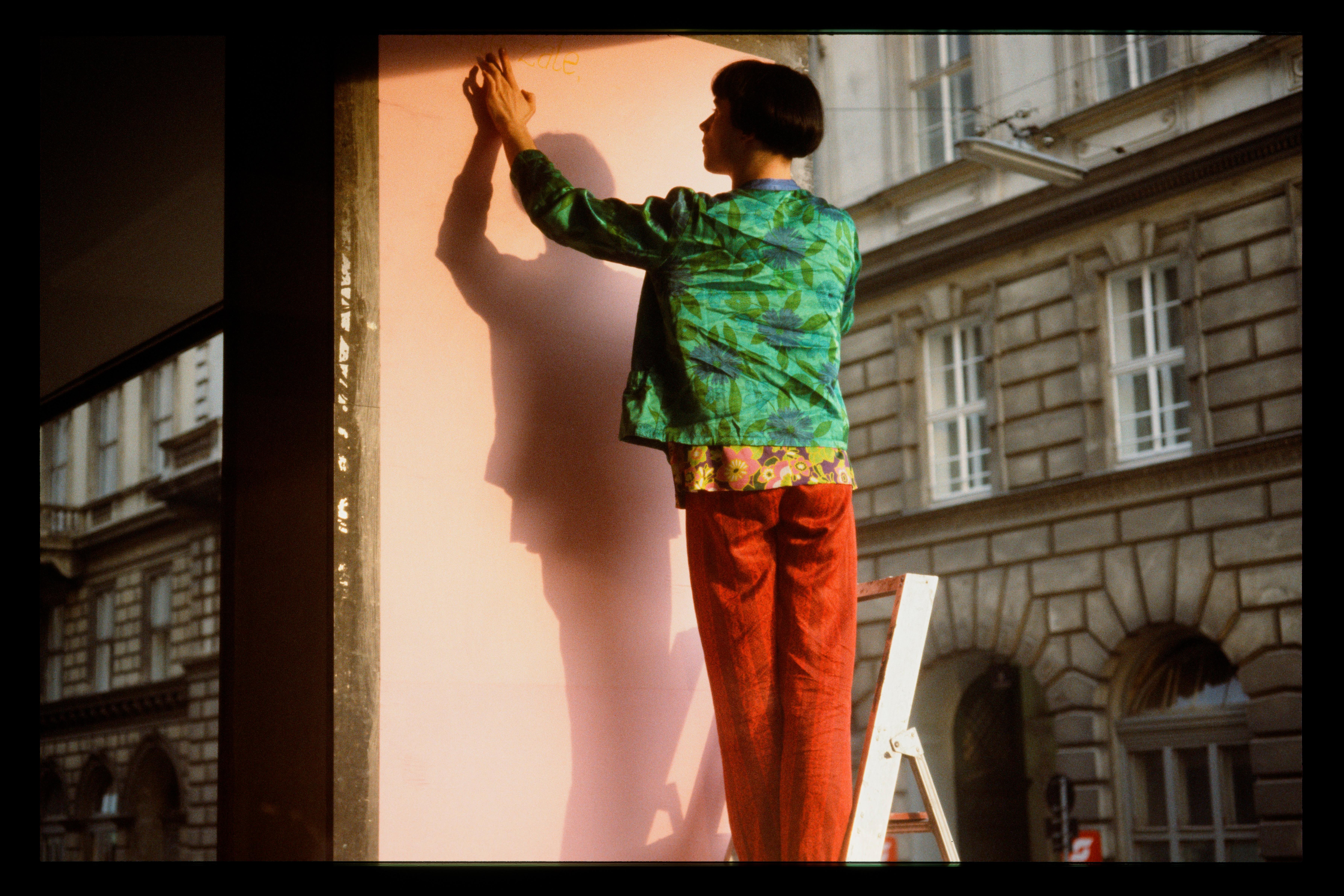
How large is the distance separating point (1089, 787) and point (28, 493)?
10.9 metres

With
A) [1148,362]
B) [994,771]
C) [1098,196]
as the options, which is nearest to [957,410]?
[1148,362]

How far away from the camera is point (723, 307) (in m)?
2.31

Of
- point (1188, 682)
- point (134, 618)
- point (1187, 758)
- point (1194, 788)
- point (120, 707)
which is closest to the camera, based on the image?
point (120, 707)

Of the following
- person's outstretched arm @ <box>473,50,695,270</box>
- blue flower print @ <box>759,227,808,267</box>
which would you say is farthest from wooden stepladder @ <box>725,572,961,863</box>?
person's outstretched arm @ <box>473,50,695,270</box>

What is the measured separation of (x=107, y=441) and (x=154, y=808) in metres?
2.40

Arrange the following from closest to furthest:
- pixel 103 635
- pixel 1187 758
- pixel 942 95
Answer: pixel 103 635
pixel 1187 758
pixel 942 95

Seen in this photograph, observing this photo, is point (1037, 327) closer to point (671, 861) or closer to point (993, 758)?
point (993, 758)

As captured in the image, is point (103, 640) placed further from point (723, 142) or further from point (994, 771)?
point (994, 771)

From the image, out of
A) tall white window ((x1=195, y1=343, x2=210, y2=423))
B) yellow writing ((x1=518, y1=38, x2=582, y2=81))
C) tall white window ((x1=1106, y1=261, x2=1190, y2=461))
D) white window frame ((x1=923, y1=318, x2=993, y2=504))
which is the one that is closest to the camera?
yellow writing ((x1=518, y1=38, x2=582, y2=81))

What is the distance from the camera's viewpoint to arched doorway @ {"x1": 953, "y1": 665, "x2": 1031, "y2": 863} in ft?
41.5

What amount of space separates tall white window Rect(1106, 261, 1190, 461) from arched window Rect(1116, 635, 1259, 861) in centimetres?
168

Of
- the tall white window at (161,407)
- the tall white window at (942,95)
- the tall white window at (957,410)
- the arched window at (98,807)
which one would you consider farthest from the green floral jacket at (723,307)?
the tall white window at (942,95)

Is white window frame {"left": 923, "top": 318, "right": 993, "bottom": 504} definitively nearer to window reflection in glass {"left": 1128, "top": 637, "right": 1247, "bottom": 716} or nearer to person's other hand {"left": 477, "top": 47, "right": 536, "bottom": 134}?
window reflection in glass {"left": 1128, "top": 637, "right": 1247, "bottom": 716}

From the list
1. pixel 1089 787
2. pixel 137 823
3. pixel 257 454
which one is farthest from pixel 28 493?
pixel 1089 787
